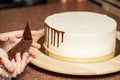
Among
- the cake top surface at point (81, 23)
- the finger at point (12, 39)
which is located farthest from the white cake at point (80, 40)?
the finger at point (12, 39)

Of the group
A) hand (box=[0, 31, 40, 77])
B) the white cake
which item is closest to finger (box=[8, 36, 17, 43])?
hand (box=[0, 31, 40, 77])

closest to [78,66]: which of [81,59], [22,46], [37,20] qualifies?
[81,59]

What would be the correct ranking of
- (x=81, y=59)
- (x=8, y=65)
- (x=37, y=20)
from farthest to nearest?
(x=37, y=20), (x=81, y=59), (x=8, y=65)

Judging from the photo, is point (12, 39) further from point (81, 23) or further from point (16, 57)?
point (81, 23)

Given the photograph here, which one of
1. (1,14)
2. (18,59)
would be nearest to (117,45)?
(18,59)

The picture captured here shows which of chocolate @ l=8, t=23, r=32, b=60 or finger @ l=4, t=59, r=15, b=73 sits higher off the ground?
chocolate @ l=8, t=23, r=32, b=60

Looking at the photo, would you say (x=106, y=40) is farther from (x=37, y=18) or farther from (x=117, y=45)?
(x=37, y=18)

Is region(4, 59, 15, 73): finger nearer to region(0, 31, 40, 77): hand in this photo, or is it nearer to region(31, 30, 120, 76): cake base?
region(0, 31, 40, 77): hand
